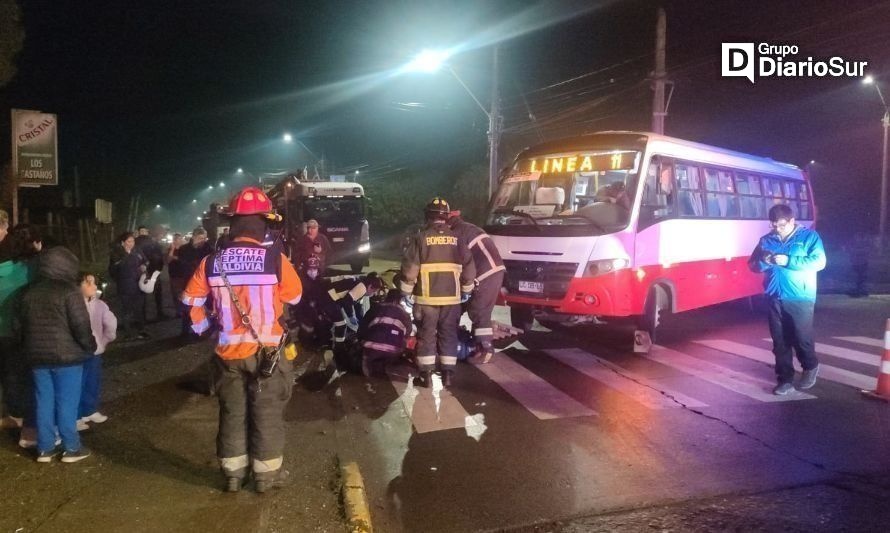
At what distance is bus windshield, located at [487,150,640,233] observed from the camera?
848 centimetres

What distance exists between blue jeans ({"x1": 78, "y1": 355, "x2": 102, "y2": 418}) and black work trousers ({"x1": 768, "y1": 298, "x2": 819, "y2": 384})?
661cm

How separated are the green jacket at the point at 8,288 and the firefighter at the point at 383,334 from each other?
3518 mm

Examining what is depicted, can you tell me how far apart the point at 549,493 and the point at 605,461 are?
0.78 m

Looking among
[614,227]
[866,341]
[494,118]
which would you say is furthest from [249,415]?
[494,118]

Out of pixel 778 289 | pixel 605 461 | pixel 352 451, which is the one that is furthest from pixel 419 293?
pixel 778 289

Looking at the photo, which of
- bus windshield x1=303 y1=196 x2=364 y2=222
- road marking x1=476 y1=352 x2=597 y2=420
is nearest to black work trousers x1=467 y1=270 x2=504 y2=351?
road marking x1=476 y1=352 x2=597 y2=420

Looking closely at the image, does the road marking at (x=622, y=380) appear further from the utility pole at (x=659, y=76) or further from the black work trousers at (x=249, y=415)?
the utility pole at (x=659, y=76)

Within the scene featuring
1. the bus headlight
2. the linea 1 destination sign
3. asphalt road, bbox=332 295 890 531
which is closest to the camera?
asphalt road, bbox=332 295 890 531

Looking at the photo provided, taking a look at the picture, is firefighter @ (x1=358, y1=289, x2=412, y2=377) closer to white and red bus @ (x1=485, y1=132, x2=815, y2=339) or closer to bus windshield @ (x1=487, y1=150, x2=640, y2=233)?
white and red bus @ (x1=485, y1=132, x2=815, y2=339)

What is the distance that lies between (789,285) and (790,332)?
52 centimetres

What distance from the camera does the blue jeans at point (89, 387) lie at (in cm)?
542

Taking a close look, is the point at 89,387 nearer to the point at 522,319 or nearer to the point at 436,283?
the point at 436,283

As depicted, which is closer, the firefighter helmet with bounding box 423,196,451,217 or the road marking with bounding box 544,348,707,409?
the road marking with bounding box 544,348,707,409

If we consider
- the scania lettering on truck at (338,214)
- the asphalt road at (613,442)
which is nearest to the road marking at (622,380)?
the asphalt road at (613,442)
